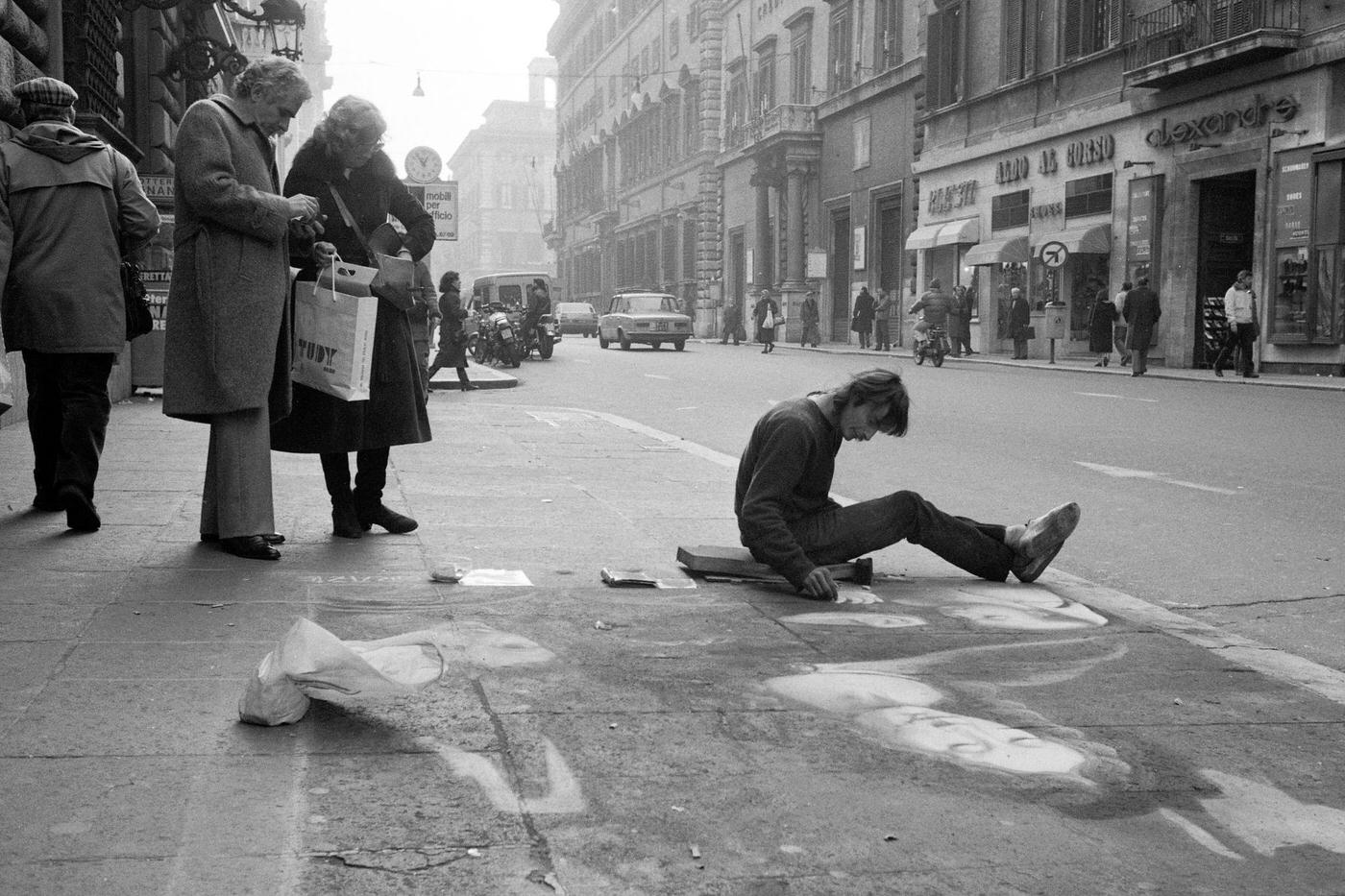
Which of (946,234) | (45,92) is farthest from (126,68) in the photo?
(946,234)

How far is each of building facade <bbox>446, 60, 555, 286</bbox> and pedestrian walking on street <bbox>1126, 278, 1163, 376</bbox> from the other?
109 m

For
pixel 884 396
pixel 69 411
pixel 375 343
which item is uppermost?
pixel 375 343

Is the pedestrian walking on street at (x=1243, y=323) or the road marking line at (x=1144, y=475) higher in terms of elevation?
the pedestrian walking on street at (x=1243, y=323)

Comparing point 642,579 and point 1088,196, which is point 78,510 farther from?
point 1088,196

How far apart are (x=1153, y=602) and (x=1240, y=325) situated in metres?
19.2

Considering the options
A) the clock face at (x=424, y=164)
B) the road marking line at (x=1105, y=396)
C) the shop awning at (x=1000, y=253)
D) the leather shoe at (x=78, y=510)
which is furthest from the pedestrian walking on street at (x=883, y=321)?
the leather shoe at (x=78, y=510)

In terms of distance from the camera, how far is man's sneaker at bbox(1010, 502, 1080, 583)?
5680 mm

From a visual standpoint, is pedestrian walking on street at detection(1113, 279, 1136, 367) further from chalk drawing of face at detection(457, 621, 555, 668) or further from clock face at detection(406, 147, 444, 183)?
chalk drawing of face at detection(457, 621, 555, 668)

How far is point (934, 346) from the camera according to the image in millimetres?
28859

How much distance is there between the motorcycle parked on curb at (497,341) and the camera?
88.4ft

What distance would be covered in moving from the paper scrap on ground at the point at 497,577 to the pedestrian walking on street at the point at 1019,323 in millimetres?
27249

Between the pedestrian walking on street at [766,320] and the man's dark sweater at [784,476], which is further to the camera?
the pedestrian walking on street at [766,320]

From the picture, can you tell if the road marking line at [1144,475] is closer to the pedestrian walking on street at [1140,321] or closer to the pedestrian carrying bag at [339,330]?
the pedestrian carrying bag at [339,330]

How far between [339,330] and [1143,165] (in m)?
25.3
